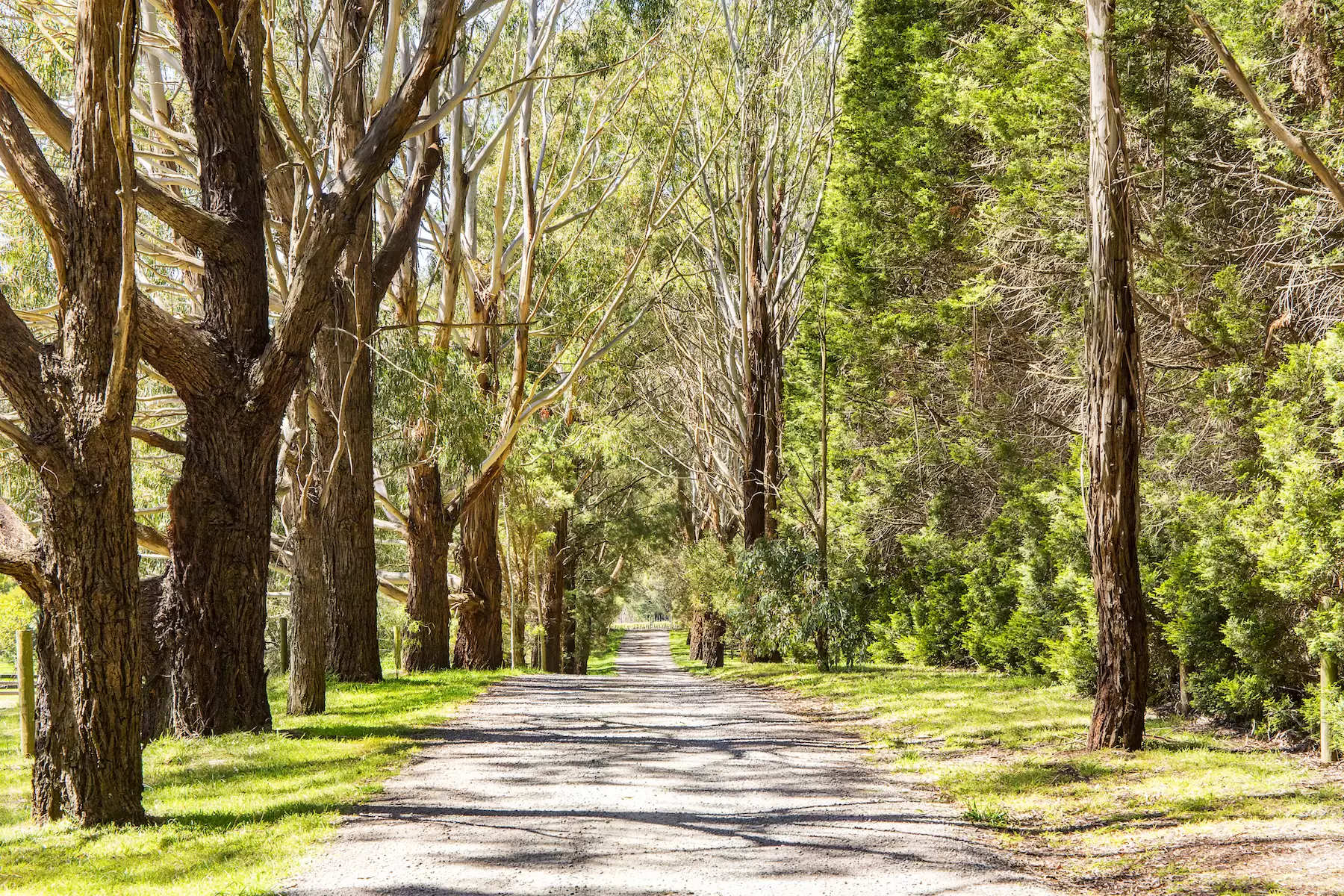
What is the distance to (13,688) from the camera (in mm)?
19234

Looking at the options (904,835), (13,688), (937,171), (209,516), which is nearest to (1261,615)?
(904,835)

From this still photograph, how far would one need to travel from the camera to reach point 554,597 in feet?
89.3

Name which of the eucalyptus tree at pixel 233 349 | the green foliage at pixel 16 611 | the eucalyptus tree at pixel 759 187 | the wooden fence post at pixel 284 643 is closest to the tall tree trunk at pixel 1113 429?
the eucalyptus tree at pixel 233 349

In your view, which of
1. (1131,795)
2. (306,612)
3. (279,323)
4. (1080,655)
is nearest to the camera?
(1131,795)

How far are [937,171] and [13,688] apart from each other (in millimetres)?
17866

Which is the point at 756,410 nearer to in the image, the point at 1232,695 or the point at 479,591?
the point at 479,591

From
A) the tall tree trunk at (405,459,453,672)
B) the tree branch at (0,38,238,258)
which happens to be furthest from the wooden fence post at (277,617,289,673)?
the tree branch at (0,38,238,258)

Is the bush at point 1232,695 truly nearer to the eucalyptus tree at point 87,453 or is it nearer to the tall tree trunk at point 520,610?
the eucalyptus tree at point 87,453

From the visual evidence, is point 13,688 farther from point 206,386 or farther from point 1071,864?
point 1071,864

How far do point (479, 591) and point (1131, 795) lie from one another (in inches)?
539

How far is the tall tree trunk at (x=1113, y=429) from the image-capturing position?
8281 mm

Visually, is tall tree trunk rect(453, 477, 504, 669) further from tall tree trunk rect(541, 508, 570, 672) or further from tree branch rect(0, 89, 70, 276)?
tree branch rect(0, 89, 70, 276)

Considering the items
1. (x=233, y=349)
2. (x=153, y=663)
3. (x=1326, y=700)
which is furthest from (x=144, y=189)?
(x=1326, y=700)

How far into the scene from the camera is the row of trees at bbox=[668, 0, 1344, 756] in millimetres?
8414
